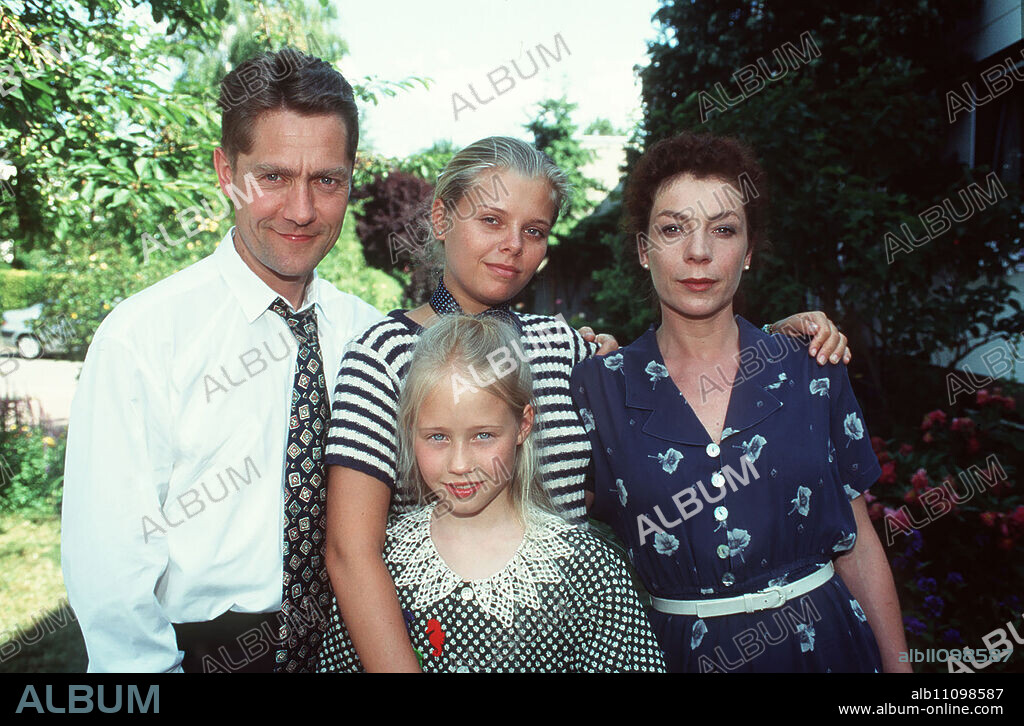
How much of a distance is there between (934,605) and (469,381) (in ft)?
10.1

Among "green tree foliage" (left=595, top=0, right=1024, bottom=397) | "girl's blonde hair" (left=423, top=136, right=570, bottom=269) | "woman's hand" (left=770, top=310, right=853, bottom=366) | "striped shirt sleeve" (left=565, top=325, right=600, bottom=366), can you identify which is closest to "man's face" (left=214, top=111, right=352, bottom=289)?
"girl's blonde hair" (left=423, top=136, right=570, bottom=269)

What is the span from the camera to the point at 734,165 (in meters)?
2.12

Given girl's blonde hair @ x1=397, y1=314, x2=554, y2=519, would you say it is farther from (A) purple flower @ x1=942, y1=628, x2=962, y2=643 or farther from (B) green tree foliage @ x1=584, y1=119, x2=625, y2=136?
(B) green tree foliage @ x1=584, y1=119, x2=625, y2=136

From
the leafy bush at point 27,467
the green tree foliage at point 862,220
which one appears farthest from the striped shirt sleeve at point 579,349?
the leafy bush at point 27,467

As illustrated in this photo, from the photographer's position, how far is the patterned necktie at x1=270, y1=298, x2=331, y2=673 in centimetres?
190

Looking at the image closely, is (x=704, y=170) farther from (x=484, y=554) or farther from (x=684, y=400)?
(x=484, y=554)

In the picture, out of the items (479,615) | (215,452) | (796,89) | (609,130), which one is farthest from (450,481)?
(609,130)

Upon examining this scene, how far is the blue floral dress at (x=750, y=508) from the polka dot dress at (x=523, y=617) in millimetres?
172

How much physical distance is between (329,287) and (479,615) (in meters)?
1.20

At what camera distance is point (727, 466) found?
197 cm

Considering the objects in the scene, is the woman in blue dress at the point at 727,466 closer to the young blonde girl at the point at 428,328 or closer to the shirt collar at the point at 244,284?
the young blonde girl at the point at 428,328

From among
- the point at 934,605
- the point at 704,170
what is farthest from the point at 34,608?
the point at 934,605

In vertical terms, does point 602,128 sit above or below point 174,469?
above

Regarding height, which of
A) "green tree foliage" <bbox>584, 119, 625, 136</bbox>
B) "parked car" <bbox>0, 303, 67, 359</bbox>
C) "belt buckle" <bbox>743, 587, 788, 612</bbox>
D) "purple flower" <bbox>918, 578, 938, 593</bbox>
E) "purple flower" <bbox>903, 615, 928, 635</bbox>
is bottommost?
"purple flower" <bbox>903, 615, 928, 635</bbox>
